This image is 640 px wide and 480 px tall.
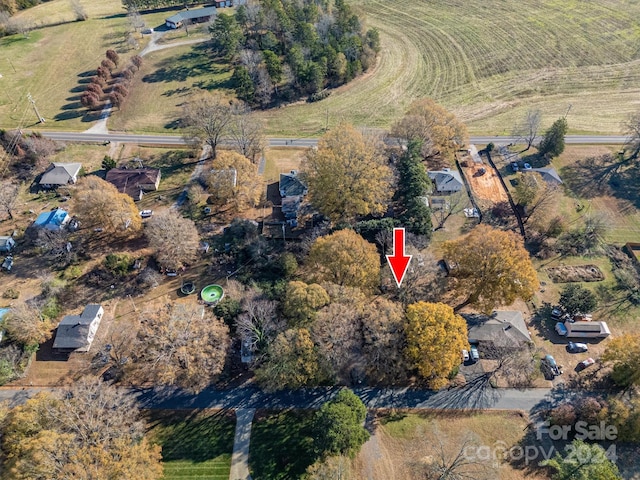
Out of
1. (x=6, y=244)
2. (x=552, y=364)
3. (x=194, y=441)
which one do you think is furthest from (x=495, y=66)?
(x=6, y=244)

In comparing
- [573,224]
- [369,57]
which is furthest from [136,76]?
[573,224]

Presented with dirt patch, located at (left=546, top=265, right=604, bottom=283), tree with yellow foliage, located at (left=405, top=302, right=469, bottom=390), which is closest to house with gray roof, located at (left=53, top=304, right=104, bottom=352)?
tree with yellow foliage, located at (left=405, top=302, right=469, bottom=390)

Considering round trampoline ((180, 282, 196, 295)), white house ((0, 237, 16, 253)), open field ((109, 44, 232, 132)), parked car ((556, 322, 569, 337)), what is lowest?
parked car ((556, 322, 569, 337))

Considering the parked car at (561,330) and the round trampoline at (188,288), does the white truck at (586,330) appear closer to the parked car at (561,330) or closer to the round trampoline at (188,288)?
the parked car at (561,330)

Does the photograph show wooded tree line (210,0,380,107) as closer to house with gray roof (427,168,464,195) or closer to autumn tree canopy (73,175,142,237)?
house with gray roof (427,168,464,195)

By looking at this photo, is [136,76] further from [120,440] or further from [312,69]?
[120,440]
